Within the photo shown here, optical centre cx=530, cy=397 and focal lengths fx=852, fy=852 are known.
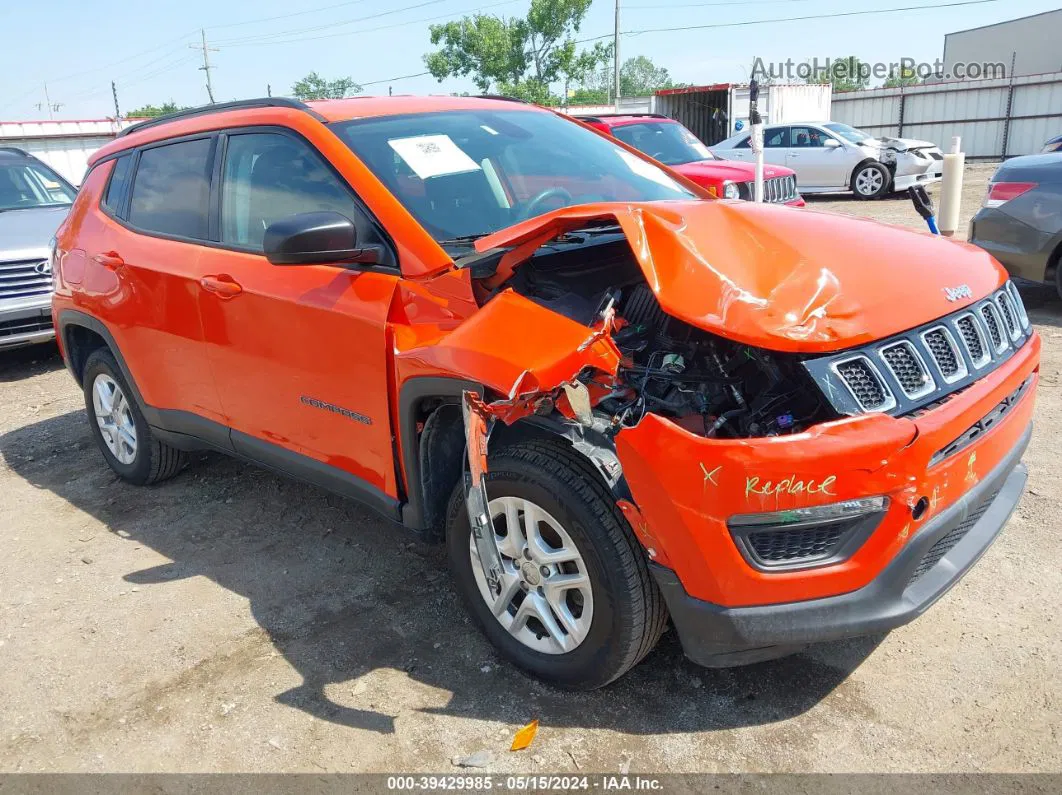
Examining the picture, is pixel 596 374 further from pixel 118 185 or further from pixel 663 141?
pixel 663 141

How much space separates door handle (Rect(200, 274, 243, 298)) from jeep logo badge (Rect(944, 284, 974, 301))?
102 inches

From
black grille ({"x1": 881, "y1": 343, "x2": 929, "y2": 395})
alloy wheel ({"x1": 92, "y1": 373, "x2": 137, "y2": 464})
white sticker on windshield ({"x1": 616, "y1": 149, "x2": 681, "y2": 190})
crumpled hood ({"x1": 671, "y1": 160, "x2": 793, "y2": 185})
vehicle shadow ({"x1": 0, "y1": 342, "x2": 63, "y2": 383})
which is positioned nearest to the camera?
black grille ({"x1": 881, "y1": 343, "x2": 929, "y2": 395})

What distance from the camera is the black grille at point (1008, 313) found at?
2.79 meters

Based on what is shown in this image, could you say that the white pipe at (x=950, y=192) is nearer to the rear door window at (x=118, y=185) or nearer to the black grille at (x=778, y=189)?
the black grille at (x=778, y=189)

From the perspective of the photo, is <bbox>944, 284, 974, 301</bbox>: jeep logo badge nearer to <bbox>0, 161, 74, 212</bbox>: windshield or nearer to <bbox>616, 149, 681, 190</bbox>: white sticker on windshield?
<bbox>616, 149, 681, 190</bbox>: white sticker on windshield

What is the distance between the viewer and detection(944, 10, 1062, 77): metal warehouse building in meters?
44.5

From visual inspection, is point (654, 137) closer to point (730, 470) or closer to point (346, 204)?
point (346, 204)

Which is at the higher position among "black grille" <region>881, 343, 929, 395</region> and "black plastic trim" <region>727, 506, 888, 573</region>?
"black grille" <region>881, 343, 929, 395</region>

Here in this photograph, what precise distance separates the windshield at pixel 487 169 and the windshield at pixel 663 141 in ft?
24.7

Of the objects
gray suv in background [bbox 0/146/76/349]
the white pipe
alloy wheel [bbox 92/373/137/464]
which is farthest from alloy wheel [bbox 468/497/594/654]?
gray suv in background [bbox 0/146/76/349]

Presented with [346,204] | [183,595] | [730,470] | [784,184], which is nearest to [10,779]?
[183,595]

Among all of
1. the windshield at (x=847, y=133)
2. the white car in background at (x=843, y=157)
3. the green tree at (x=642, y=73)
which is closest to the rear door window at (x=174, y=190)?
the white car in background at (x=843, y=157)

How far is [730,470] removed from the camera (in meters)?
2.13

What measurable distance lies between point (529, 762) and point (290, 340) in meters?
1.76
